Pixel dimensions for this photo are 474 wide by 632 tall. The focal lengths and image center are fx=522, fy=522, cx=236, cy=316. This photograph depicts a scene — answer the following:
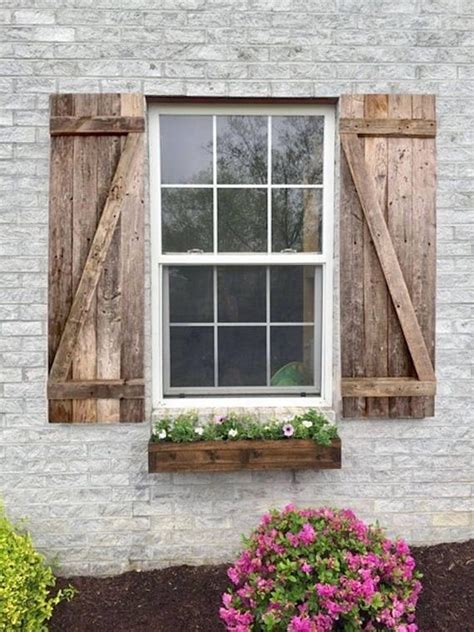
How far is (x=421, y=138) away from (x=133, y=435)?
217cm

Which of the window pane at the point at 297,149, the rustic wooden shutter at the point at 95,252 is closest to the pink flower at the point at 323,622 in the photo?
the rustic wooden shutter at the point at 95,252

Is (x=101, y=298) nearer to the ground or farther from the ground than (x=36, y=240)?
nearer to the ground

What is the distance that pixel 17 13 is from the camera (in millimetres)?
2605

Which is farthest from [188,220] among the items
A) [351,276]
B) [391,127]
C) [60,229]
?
[391,127]

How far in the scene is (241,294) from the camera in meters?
2.86

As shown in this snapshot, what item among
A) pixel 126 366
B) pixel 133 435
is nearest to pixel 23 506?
pixel 133 435

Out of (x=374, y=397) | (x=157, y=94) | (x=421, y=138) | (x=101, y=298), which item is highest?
(x=157, y=94)

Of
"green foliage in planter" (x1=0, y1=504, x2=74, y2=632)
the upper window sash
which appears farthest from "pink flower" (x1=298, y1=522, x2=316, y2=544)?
the upper window sash

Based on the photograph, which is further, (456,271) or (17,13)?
(456,271)

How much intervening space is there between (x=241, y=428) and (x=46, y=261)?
1.33 metres

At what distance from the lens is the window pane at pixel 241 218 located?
2822mm

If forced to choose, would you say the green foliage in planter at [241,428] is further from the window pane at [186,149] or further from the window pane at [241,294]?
the window pane at [186,149]

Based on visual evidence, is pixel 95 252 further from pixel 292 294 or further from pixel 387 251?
pixel 387 251

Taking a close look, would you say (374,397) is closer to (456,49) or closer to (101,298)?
(101,298)
